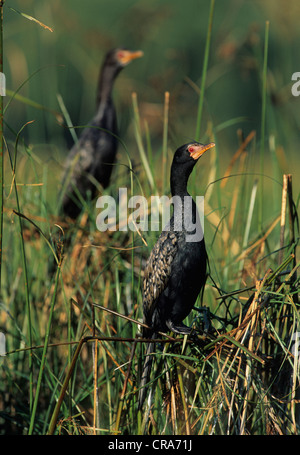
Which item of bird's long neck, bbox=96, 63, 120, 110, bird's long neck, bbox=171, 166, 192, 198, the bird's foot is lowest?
the bird's foot

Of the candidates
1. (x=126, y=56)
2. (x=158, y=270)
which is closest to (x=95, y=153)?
(x=126, y=56)

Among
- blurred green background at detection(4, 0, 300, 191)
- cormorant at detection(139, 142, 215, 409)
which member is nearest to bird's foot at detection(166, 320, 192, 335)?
cormorant at detection(139, 142, 215, 409)

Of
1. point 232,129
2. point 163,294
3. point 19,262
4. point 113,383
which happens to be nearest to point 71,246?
point 19,262

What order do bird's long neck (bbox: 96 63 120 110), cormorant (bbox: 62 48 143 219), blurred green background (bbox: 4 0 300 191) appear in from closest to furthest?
blurred green background (bbox: 4 0 300 191)
cormorant (bbox: 62 48 143 219)
bird's long neck (bbox: 96 63 120 110)

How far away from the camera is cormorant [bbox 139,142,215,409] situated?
150 centimetres

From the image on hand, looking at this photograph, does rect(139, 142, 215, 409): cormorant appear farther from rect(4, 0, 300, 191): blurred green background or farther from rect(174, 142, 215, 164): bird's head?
rect(4, 0, 300, 191): blurred green background

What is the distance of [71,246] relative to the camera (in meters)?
2.49

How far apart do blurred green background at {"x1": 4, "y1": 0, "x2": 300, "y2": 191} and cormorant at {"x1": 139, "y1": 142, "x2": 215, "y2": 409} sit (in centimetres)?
41

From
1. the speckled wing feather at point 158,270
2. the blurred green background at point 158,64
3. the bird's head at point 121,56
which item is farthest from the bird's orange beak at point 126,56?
the speckled wing feather at point 158,270

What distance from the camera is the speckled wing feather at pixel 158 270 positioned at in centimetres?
155

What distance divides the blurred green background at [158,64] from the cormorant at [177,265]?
41 cm

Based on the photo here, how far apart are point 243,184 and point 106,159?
5.23 ft

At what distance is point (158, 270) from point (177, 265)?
0.07 metres

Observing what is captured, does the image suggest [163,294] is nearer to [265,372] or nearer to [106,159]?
[265,372]
